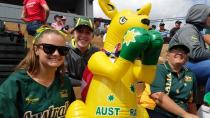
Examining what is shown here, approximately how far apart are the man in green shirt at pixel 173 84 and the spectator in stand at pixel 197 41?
0.14 meters

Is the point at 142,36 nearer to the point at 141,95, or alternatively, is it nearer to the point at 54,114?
the point at 54,114

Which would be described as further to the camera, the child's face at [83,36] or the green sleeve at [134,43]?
the child's face at [83,36]

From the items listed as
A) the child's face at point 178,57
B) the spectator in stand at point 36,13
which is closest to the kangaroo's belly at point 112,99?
the child's face at point 178,57

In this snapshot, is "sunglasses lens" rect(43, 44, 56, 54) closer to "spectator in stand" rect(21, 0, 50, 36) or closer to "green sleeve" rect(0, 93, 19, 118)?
"green sleeve" rect(0, 93, 19, 118)

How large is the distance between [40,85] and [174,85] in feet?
4.19

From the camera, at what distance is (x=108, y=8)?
2727 mm

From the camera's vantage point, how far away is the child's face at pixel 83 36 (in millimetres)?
3445

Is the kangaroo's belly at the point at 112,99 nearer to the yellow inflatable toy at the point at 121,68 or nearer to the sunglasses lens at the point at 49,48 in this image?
the yellow inflatable toy at the point at 121,68

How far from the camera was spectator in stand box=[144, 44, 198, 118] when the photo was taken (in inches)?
125

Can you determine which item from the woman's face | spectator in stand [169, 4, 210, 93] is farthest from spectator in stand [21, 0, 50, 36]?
the woman's face

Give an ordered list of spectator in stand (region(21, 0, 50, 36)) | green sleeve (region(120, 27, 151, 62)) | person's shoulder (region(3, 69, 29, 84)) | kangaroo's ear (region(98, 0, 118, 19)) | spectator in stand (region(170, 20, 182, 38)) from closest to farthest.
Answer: green sleeve (region(120, 27, 151, 62))
person's shoulder (region(3, 69, 29, 84))
kangaroo's ear (region(98, 0, 118, 19))
spectator in stand (region(21, 0, 50, 36))
spectator in stand (region(170, 20, 182, 38))

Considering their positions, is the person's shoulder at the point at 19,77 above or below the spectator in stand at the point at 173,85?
above

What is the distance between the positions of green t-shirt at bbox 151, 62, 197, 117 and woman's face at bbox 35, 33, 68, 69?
1.00 metres

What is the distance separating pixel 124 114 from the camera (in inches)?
96.0
